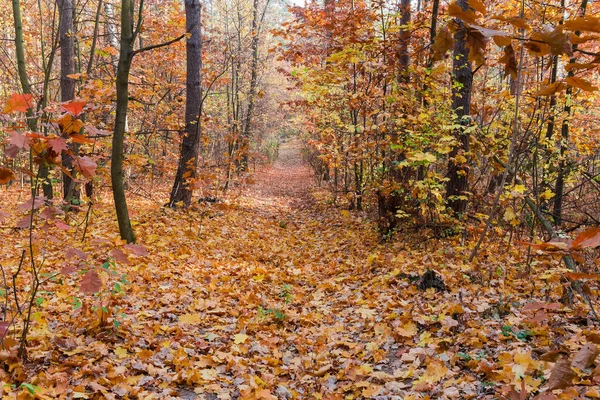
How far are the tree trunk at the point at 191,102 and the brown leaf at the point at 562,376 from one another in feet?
28.2

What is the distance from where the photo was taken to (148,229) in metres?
7.91

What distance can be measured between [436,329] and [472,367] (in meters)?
0.79

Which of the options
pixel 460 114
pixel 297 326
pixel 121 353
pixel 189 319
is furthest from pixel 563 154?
pixel 121 353

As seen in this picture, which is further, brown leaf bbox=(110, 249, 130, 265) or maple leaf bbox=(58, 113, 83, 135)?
brown leaf bbox=(110, 249, 130, 265)

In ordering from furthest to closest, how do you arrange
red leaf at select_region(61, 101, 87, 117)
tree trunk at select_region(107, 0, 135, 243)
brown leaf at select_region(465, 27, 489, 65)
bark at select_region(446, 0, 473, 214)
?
1. bark at select_region(446, 0, 473, 214)
2. tree trunk at select_region(107, 0, 135, 243)
3. red leaf at select_region(61, 101, 87, 117)
4. brown leaf at select_region(465, 27, 489, 65)

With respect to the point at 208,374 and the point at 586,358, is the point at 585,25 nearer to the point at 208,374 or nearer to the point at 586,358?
the point at 586,358

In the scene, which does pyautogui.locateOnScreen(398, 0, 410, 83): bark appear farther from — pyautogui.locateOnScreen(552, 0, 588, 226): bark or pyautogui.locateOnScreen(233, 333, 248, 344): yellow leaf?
pyautogui.locateOnScreen(233, 333, 248, 344): yellow leaf

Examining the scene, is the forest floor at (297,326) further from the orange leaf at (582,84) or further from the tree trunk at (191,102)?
the tree trunk at (191,102)

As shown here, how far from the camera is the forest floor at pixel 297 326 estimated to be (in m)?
3.05

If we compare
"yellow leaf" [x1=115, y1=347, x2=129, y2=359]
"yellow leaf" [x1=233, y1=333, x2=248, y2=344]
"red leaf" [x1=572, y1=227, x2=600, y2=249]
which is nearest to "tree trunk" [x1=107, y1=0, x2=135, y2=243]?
"yellow leaf" [x1=115, y1=347, x2=129, y2=359]

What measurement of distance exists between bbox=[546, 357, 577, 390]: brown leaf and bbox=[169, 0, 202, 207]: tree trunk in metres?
8.60

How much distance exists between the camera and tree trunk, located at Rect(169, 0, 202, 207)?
9422mm

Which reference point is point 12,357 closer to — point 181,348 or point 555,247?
point 181,348

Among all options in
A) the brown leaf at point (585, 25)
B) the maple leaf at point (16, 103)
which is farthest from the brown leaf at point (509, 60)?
the maple leaf at point (16, 103)
